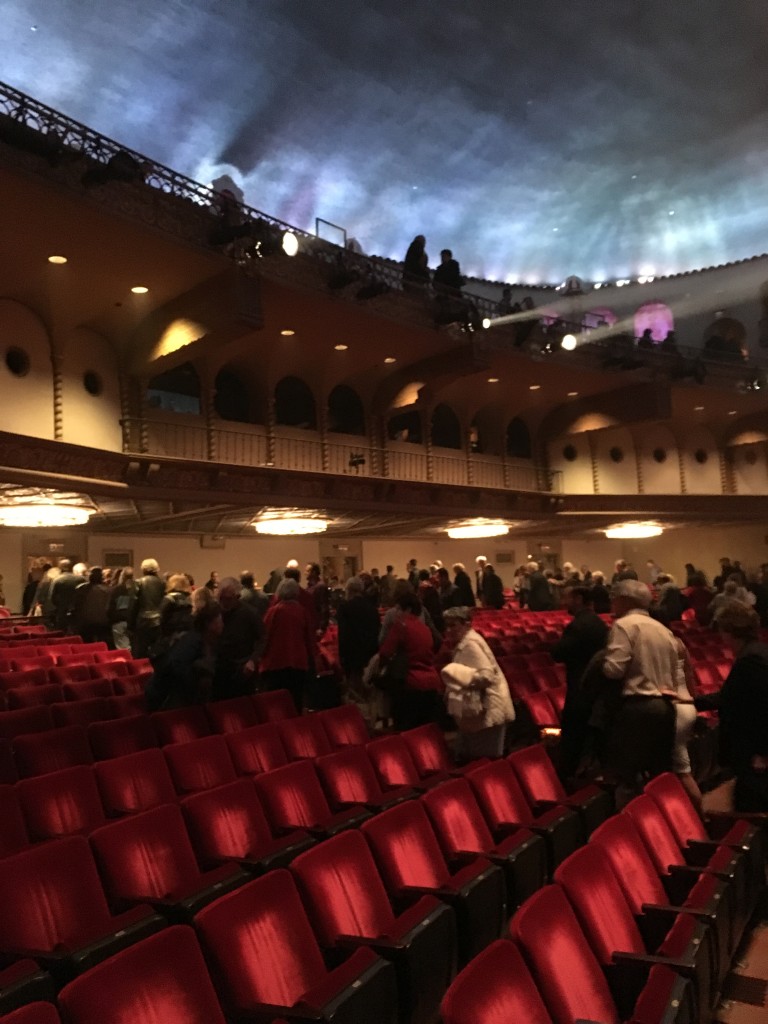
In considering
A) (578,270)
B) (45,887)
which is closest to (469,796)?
(45,887)

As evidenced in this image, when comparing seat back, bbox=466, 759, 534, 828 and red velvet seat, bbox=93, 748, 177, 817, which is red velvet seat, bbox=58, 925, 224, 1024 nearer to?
red velvet seat, bbox=93, 748, 177, 817

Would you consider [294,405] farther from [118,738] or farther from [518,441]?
[118,738]

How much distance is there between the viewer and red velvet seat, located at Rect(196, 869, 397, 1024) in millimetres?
1953

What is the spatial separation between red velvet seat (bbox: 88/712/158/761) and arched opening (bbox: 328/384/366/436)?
10170 mm

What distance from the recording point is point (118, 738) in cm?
408

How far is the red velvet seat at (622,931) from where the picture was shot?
7.17ft

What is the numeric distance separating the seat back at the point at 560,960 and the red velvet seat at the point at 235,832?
111 cm

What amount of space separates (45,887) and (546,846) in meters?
1.83

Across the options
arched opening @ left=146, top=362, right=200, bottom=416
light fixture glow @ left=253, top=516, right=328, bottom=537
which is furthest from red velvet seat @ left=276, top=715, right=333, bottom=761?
light fixture glow @ left=253, top=516, right=328, bottom=537

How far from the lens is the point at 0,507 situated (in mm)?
10000

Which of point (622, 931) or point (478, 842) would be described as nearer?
point (622, 931)

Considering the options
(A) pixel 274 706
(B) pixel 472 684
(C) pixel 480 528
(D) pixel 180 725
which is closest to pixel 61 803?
(D) pixel 180 725

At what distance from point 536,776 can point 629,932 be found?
4.67 ft

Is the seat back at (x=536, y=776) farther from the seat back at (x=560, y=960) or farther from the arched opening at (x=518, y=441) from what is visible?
the arched opening at (x=518, y=441)
